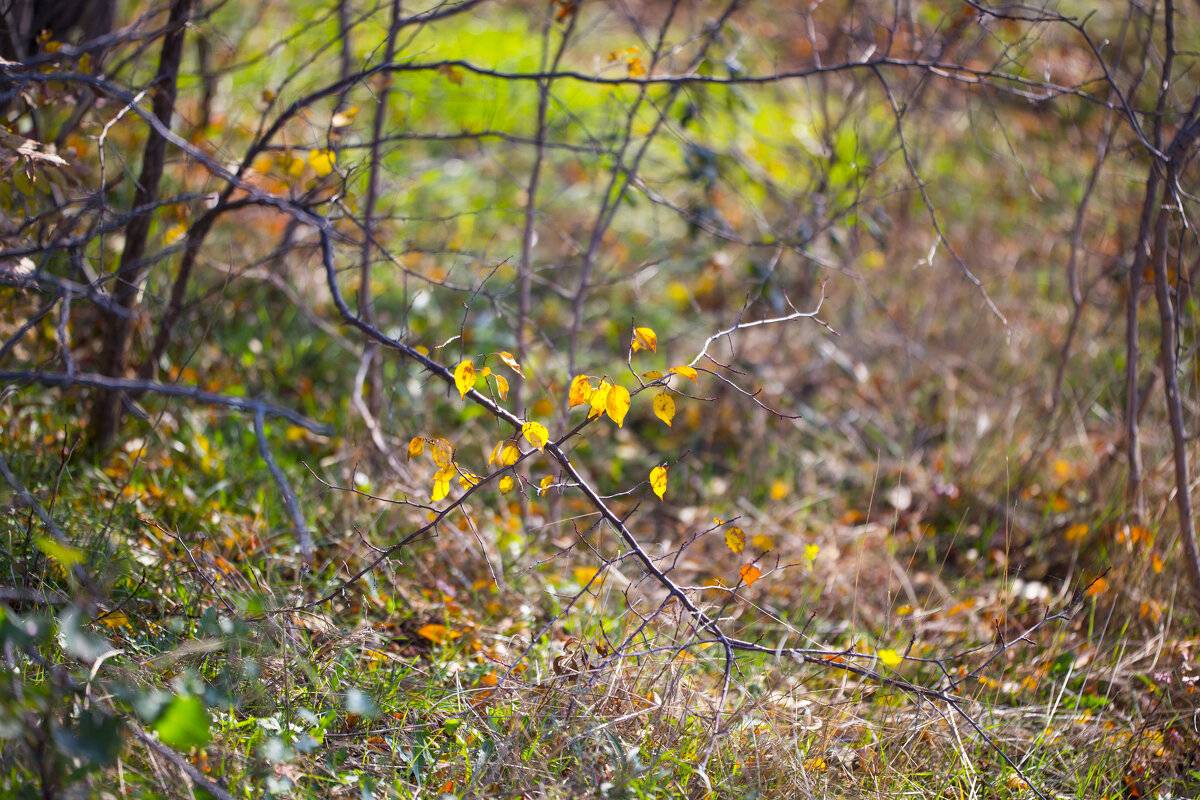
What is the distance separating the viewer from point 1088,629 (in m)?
2.73

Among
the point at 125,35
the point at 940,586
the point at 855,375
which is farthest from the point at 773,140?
the point at 125,35

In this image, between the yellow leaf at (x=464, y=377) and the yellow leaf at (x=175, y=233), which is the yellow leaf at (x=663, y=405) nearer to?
the yellow leaf at (x=464, y=377)

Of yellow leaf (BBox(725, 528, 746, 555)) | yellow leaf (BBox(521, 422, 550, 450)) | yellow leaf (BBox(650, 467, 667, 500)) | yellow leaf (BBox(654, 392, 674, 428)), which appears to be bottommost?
yellow leaf (BBox(725, 528, 746, 555))

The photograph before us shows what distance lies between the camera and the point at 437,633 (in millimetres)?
2420

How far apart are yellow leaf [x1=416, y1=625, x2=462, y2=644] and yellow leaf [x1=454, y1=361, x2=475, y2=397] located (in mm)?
928

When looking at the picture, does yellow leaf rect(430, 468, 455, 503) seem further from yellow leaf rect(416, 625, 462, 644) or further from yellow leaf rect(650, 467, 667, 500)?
yellow leaf rect(416, 625, 462, 644)

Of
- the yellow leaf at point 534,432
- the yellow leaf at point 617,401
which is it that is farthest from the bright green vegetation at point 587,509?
the yellow leaf at point 534,432

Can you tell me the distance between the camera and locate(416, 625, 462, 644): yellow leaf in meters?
2.38

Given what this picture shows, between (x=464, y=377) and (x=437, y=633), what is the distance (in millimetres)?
990

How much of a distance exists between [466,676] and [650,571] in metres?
0.68

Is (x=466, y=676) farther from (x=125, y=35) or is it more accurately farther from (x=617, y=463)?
(x=125, y=35)

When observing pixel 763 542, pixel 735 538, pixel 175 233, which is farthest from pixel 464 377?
pixel 763 542

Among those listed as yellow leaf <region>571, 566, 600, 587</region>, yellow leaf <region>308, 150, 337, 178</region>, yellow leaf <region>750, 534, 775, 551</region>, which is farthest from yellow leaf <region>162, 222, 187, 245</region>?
yellow leaf <region>750, 534, 775, 551</region>

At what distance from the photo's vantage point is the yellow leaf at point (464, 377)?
1.75 m
